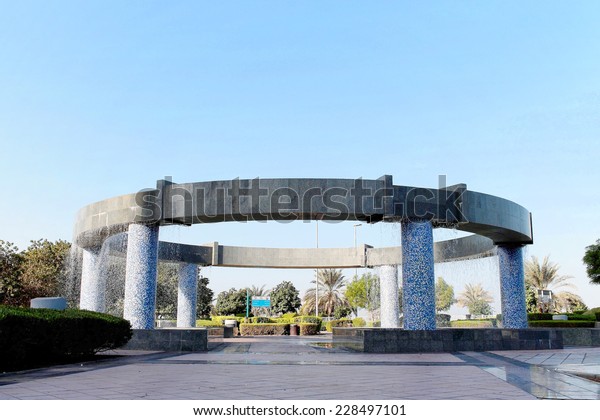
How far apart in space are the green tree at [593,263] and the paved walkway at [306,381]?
2362 centimetres

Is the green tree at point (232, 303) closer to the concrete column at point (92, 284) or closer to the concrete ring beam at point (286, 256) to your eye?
the concrete ring beam at point (286, 256)

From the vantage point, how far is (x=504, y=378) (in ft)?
31.6

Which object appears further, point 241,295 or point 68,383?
point 241,295

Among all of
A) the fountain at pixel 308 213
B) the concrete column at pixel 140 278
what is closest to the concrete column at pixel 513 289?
the fountain at pixel 308 213

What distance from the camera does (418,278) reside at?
712 inches

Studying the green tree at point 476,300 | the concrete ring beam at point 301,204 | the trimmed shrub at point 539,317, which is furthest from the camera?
the green tree at point 476,300

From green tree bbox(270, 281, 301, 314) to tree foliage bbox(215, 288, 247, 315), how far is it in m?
4.39

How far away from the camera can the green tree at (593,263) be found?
3412cm

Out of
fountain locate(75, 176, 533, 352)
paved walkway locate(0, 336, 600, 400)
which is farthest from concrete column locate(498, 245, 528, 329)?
paved walkway locate(0, 336, 600, 400)

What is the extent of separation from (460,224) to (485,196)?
1.31m

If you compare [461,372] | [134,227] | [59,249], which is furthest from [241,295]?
[461,372]

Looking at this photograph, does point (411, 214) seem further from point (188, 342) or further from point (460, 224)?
point (188, 342)

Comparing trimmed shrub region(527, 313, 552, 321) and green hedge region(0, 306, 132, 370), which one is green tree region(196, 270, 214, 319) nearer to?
trimmed shrub region(527, 313, 552, 321)

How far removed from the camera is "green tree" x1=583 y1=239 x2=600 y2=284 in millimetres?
34125
